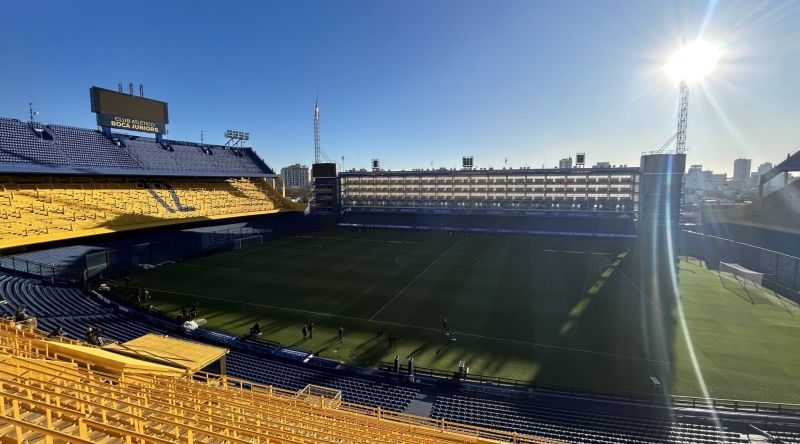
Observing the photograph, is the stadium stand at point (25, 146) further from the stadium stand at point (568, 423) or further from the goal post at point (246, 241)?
the stadium stand at point (568, 423)

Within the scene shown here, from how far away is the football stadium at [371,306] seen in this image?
9.55 m

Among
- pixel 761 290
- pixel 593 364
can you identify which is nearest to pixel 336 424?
pixel 593 364

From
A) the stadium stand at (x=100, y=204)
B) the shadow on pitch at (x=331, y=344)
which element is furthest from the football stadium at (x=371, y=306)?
the stadium stand at (x=100, y=204)

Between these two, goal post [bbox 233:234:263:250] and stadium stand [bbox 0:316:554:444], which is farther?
goal post [bbox 233:234:263:250]

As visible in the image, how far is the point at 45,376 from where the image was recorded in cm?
772

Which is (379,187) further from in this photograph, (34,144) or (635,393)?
(635,393)

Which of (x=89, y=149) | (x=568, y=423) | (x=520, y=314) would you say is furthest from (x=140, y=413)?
(x=89, y=149)

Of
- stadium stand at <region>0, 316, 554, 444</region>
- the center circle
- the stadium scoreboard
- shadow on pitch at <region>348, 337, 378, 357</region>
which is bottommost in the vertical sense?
shadow on pitch at <region>348, 337, 378, 357</region>

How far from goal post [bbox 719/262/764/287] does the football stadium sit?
23 centimetres

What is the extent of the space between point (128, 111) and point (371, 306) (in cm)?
4164

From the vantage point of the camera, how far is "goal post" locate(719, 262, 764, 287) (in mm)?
30477

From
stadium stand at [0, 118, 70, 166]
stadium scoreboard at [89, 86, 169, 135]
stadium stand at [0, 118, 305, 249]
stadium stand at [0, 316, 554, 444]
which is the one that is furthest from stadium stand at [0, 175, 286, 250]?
stadium stand at [0, 316, 554, 444]

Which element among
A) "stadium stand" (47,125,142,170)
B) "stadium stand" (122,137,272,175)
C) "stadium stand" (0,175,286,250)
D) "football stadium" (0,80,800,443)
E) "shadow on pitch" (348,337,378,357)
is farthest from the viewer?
"stadium stand" (122,137,272,175)

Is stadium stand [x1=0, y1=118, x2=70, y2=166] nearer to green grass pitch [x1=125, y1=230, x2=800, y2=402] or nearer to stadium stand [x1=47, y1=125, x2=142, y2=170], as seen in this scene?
stadium stand [x1=47, y1=125, x2=142, y2=170]
